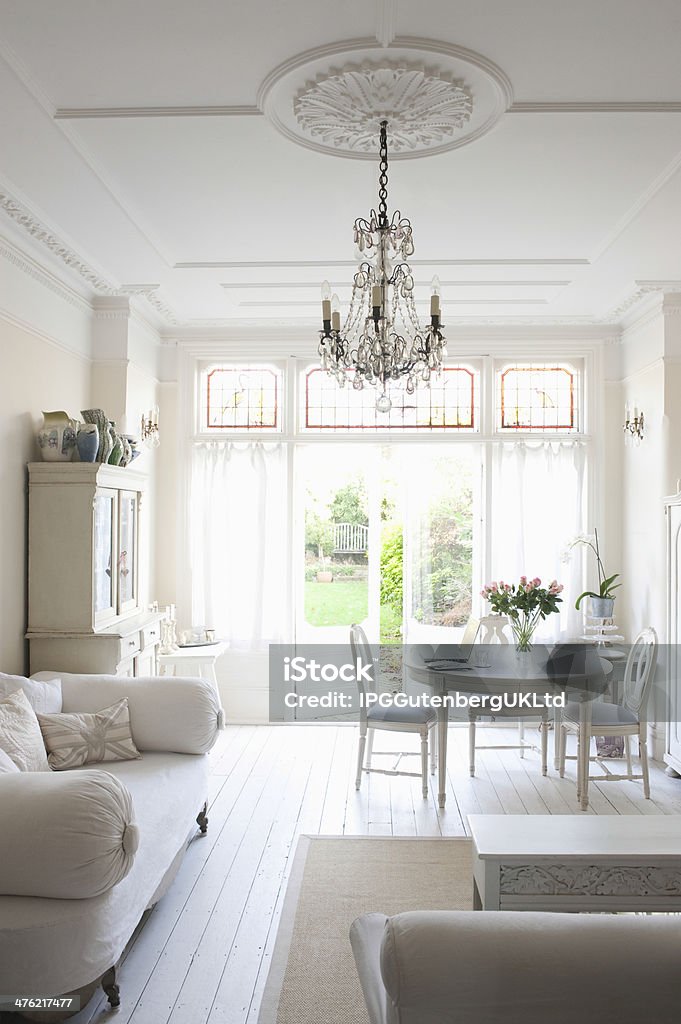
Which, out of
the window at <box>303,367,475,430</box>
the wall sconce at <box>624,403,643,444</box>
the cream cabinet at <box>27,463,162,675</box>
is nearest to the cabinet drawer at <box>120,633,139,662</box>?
the cream cabinet at <box>27,463,162,675</box>

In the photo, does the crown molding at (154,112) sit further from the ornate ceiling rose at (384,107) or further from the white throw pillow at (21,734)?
the white throw pillow at (21,734)

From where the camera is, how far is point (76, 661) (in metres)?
4.52

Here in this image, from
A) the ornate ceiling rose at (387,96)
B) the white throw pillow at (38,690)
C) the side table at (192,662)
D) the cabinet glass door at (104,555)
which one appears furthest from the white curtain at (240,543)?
the ornate ceiling rose at (387,96)

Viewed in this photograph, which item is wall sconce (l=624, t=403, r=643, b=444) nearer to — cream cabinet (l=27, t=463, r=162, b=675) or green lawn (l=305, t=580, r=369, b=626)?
green lawn (l=305, t=580, r=369, b=626)

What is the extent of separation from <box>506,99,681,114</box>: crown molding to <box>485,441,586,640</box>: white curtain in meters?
3.63

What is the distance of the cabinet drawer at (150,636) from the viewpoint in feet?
16.6

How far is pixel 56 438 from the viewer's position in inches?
179

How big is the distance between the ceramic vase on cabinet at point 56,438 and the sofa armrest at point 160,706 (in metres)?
1.25

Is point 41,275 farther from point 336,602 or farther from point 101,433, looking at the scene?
point 336,602

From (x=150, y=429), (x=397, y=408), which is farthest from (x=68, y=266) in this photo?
(x=397, y=408)

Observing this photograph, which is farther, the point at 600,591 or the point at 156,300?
the point at 600,591

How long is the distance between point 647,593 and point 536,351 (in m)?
2.11

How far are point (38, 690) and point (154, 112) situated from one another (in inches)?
98.3

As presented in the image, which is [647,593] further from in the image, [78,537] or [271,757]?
[78,537]
